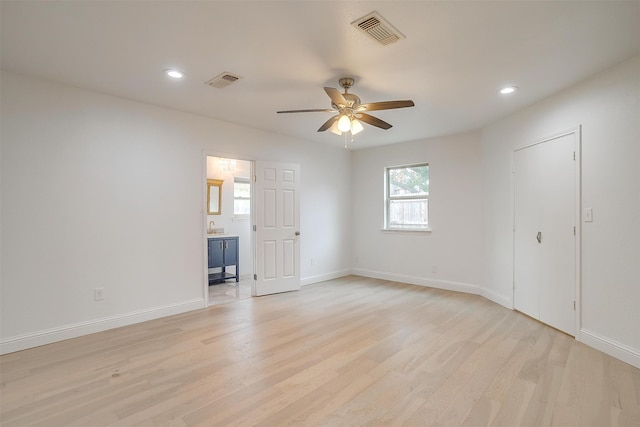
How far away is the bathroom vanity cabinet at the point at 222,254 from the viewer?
17.6ft

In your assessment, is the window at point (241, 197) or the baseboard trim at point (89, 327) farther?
the window at point (241, 197)

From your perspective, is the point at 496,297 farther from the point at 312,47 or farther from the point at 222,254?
the point at 222,254

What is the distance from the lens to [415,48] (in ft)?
7.89

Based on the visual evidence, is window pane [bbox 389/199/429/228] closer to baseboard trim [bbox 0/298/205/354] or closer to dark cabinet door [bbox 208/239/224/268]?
dark cabinet door [bbox 208/239/224/268]

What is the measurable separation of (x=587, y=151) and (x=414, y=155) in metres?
2.70

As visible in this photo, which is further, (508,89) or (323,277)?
(323,277)

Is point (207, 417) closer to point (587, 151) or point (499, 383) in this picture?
point (499, 383)

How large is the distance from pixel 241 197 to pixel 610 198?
5.57 meters

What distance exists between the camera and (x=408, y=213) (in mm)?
5656

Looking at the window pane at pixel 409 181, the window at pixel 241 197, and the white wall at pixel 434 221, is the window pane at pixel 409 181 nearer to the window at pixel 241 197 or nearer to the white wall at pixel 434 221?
the white wall at pixel 434 221

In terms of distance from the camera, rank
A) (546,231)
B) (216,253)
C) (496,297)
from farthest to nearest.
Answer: (216,253)
(496,297)
(546,231)

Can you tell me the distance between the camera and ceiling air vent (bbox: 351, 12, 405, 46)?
203cm

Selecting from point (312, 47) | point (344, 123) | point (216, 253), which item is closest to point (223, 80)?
point (312, 47)

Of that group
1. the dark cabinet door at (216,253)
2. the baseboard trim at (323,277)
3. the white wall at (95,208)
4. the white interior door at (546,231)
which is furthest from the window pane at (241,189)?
the white interior door at (546,231)
